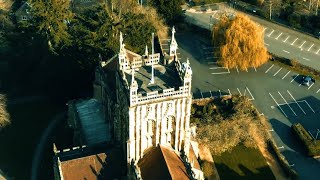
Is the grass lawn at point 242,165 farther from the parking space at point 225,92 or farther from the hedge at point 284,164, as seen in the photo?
the parking space at point 225,92

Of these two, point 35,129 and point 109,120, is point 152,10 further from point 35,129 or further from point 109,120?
point 109,120

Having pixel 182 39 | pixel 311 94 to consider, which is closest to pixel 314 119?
pixel 311 94

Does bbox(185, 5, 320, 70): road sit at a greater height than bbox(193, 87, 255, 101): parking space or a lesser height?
greater

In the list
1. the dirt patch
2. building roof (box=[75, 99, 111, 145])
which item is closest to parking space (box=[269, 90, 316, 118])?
the dirt patch

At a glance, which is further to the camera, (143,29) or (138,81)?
(143,29)

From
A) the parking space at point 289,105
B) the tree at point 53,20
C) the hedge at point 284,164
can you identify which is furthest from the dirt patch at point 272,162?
the tree at point 53,20

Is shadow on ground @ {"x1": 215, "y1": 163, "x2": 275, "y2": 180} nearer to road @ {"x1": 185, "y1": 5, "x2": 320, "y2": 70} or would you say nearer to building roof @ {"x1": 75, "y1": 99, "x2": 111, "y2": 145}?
building roof @ {"x1": 75, "y1": 99, "x2": 111, "y2": 145}
